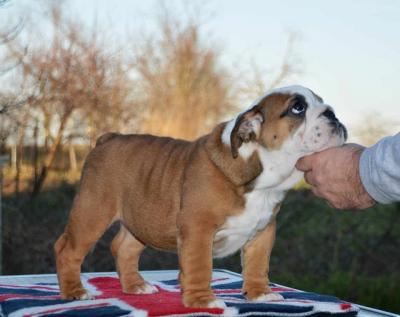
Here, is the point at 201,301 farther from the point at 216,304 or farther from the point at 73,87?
the point at 73,87

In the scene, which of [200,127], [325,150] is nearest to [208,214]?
[325,150]

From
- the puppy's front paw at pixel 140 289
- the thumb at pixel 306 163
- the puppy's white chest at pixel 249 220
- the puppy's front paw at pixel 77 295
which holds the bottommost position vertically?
the puppy's front paw at pixel 140 289

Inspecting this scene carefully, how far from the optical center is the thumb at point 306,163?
2.47 meters

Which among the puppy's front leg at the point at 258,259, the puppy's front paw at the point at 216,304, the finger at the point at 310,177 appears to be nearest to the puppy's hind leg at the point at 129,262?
the puppy's front leg at the point at 258,259

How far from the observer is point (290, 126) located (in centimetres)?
244

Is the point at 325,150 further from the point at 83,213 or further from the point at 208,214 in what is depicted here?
the point at 83,213

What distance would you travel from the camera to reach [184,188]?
8.30 feet

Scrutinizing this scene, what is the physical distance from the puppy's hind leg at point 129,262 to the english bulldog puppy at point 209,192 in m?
0.04

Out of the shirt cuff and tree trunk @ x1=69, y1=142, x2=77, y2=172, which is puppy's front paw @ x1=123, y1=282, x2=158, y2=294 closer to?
the shirt cuff

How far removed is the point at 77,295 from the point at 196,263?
0.58 meters

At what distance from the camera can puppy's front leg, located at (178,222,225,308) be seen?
2405mm

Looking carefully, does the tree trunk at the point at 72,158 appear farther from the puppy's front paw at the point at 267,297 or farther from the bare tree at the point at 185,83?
the puppy's front paw at the point at 267,297

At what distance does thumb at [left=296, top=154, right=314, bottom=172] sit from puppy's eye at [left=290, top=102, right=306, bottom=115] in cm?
16

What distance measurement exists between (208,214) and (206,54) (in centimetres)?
805
